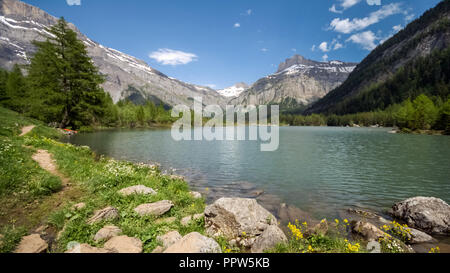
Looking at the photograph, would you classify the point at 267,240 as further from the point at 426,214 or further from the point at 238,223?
the point at 426,214

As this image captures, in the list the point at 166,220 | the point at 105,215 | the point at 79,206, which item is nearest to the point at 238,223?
the point at 166,220

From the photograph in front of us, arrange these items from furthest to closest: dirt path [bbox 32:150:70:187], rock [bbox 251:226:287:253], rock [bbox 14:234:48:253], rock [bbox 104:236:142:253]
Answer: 1. dirt path [bbox 32:150:70:187]
2. rock [bbox 251:226:287:253]
3. rock [bbox 104:236:142:253]
4. rock [bbox 14:234:48:253]

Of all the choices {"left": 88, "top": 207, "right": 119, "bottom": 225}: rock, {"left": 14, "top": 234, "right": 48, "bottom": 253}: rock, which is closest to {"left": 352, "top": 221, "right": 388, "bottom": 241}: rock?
{"left": 88, "top": 207, "right": 119, "bottom": 225}: rock

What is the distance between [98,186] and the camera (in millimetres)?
10906

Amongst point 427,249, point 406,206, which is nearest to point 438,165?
point 406,206

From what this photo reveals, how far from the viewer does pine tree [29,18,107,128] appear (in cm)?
4050

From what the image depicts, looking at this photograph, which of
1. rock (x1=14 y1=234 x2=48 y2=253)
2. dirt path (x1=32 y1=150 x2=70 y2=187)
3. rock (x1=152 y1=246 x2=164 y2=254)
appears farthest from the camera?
dirt path (x1=32 y1=150 x2=70 y2=187)

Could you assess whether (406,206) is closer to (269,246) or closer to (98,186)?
(269,246)

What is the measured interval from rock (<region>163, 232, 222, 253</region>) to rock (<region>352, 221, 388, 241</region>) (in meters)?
7.29

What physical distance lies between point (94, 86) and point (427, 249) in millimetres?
56781

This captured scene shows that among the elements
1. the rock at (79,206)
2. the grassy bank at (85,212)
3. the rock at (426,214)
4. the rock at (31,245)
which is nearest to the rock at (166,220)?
the grassy bank at (85,212)

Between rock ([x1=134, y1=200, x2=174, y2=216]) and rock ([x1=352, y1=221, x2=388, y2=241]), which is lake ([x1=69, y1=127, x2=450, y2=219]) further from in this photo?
rock ([x1=134, y1=200, x2=174, y2=216])

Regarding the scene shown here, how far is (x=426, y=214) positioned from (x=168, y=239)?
528 inches

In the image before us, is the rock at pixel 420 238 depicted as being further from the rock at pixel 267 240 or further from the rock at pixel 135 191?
the rock at pixel 135 191
